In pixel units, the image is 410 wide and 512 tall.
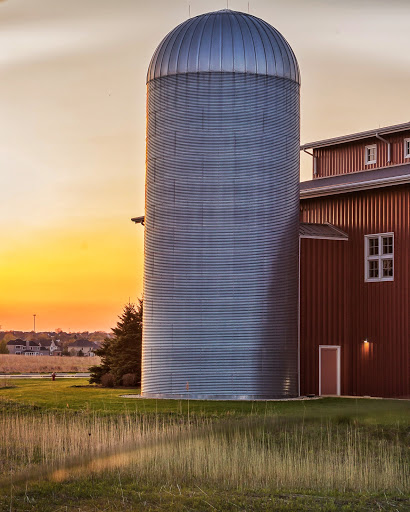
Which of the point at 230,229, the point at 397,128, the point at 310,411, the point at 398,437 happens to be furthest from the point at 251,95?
the point at 398,437

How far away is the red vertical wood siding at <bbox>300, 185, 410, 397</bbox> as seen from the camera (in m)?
33.2

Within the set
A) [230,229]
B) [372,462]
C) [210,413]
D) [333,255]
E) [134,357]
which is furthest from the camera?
[134,357]

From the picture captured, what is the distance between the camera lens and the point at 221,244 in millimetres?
32031

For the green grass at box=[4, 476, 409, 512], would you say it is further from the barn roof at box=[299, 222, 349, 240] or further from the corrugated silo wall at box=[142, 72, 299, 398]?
the barn roof at box=[299, 222, 349, 240]

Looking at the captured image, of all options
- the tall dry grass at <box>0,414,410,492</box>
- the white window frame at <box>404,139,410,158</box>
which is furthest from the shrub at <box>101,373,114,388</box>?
the tall dry grass at <box>0,414,410,492</box>

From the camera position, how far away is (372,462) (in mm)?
16938

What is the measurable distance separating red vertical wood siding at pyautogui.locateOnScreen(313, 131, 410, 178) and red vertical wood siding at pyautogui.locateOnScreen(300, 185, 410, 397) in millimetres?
5223

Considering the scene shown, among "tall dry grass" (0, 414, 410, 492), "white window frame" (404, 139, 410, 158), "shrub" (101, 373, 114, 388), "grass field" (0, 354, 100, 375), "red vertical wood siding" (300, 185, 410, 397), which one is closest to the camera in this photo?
"tall dry grass" (0, 414, 410, 492)

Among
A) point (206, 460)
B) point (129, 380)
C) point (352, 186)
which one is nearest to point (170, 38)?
point (352, 186)

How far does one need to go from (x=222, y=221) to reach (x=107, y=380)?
981 cm

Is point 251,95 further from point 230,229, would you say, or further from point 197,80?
point 230,229

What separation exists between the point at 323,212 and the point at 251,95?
637 cm

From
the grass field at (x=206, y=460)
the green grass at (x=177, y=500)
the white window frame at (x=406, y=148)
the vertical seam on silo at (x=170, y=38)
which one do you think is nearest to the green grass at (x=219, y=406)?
the grass field at (x=206, y=460)

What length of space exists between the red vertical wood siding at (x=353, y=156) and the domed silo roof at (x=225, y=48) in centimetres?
768
